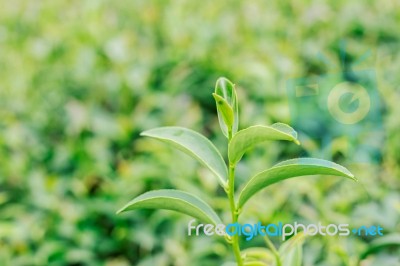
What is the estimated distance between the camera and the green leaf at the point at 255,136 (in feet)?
1.92

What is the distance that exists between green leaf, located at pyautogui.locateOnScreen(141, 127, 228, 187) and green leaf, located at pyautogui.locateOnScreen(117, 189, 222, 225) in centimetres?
4

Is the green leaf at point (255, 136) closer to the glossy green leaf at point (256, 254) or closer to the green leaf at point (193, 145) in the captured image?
the green leaf at point (193, 145)

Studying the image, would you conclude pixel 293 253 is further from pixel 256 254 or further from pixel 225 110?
pixel 225 110

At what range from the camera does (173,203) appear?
66 centimetres

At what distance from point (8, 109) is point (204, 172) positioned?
843 mm

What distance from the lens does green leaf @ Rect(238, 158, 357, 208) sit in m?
0.59

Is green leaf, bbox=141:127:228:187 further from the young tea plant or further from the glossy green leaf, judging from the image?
the glossy green leaf

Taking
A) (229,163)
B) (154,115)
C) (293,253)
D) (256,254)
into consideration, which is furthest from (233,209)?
(154,115)

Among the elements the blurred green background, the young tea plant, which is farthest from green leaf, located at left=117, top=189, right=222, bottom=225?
the blurred green background

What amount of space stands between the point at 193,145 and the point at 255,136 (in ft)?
0.32

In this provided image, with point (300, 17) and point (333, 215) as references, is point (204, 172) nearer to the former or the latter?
point (333, 215)

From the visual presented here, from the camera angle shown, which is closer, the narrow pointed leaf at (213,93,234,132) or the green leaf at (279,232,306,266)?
the narrow pointed leaf at (213,93,234,132)

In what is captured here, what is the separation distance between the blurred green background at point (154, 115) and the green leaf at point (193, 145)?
1.39ft

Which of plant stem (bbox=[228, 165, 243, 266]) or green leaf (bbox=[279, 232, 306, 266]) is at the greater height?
plant stem (bbox=[228, 165, 243, 266])
